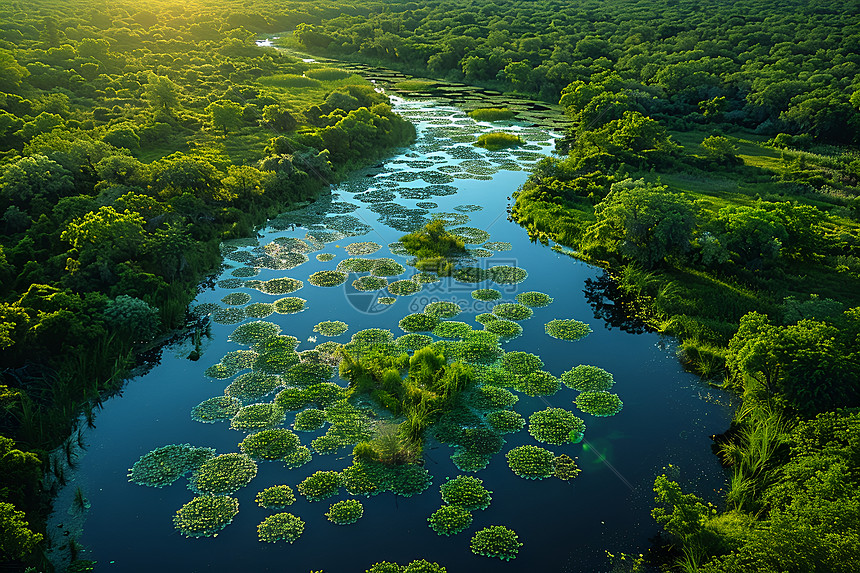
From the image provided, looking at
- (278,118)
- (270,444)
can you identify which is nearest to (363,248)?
(270,444)

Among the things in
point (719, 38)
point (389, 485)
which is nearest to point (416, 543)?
point (389, 485)

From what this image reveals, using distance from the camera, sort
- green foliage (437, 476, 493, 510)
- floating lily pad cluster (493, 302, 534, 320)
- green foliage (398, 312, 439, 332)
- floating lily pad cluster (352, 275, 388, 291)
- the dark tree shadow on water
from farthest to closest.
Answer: floating lily pad cluster (352, 275, 388, 291) → floating lily pad cluster (493, 302, 534, 320) → the dark tree shadow on water → green foliage (398, 312, 439, 332) → green foliage (437, 476, 493, 510)

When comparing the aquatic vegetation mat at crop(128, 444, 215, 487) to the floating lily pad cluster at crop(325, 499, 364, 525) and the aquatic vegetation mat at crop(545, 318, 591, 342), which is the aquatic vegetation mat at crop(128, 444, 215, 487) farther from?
the aquatic vegetation mat at crop(545, 318, 591, 342)

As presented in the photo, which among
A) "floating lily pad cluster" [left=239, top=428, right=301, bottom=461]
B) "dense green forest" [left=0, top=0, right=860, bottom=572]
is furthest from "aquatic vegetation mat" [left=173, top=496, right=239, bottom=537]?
"dense green forest" [left=0, top=0, right=860, bottom=572]

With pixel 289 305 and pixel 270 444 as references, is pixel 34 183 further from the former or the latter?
pixel 270 444

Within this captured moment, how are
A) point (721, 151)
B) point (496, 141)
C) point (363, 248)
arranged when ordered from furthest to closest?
1. point (496, 141)
2. point (721, 151)
3. point (363, 248)

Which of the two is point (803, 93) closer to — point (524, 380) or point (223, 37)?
point (524, 380)

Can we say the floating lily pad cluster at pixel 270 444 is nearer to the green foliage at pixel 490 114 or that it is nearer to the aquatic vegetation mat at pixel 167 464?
the aquatic vegetation mat at pixel 167 464
